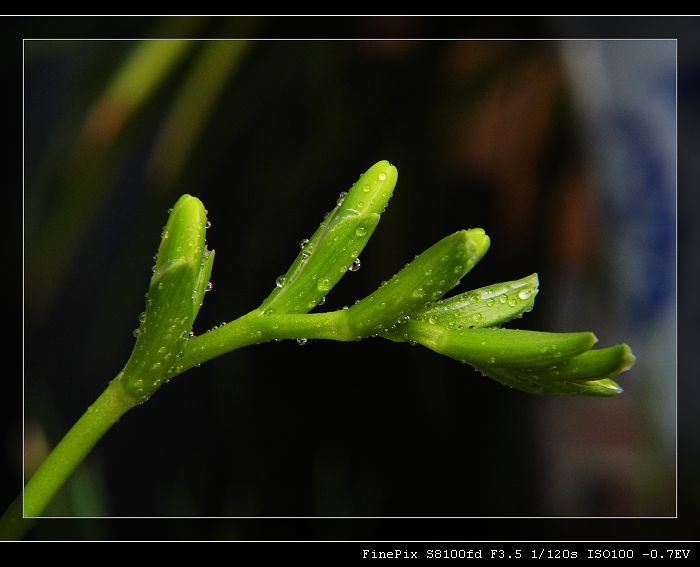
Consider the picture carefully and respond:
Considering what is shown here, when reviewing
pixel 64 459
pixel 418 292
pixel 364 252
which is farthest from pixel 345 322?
pixel 364 252

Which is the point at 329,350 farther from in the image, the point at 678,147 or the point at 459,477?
the point at 678,147

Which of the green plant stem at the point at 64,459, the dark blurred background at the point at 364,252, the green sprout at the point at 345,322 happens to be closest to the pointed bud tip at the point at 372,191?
the green sprout at the point at 345,322

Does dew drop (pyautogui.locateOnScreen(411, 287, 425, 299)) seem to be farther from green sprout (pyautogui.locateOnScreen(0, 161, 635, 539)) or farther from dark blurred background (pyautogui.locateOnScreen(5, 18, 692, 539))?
dark blurred background (pyautogui.locateOnScreen(5, 18, 692, 539))

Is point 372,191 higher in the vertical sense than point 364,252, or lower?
lower

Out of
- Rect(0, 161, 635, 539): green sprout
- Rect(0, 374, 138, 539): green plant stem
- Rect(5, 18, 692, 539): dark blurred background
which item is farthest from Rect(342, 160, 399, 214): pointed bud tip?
Rect(5, 18, 692, 539): dark blurred background

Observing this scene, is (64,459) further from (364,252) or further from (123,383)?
(364,252)

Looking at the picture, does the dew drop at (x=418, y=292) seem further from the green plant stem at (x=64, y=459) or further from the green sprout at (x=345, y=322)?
the green plant stem at (x=64, y=459)
